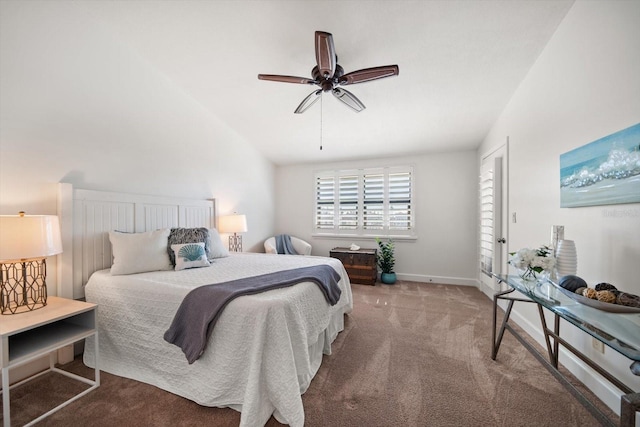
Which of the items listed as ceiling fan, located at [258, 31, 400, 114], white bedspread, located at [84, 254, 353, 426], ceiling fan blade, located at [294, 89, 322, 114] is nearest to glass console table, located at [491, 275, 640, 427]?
white bedspread, located at [84, 254, 353, 426]

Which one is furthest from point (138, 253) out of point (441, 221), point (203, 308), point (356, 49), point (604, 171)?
point (441, 221)

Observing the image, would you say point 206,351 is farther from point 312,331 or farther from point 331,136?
point 331,136

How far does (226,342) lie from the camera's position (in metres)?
1.51

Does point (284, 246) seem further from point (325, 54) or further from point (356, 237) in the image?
point (325, 54)

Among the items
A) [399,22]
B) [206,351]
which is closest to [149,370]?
[206,351]

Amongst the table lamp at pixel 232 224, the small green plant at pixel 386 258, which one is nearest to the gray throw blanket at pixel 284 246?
the table lamp at pixel 232 224

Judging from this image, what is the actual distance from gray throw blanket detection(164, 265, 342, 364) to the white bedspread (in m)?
0.05

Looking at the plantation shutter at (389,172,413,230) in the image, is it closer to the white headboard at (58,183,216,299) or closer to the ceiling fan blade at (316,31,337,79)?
the ceiling fan blade at (316,31,337,79)

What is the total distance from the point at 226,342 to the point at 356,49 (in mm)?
2551

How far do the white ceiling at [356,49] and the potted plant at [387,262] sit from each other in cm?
217

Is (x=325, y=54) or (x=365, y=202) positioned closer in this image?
(x=325, y=54)

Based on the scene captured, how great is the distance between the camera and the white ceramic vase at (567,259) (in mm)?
1553

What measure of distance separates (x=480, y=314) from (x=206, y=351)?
10.2 feet

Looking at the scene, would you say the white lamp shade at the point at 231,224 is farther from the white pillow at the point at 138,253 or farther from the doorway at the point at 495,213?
the doorway at the point at 495,213
